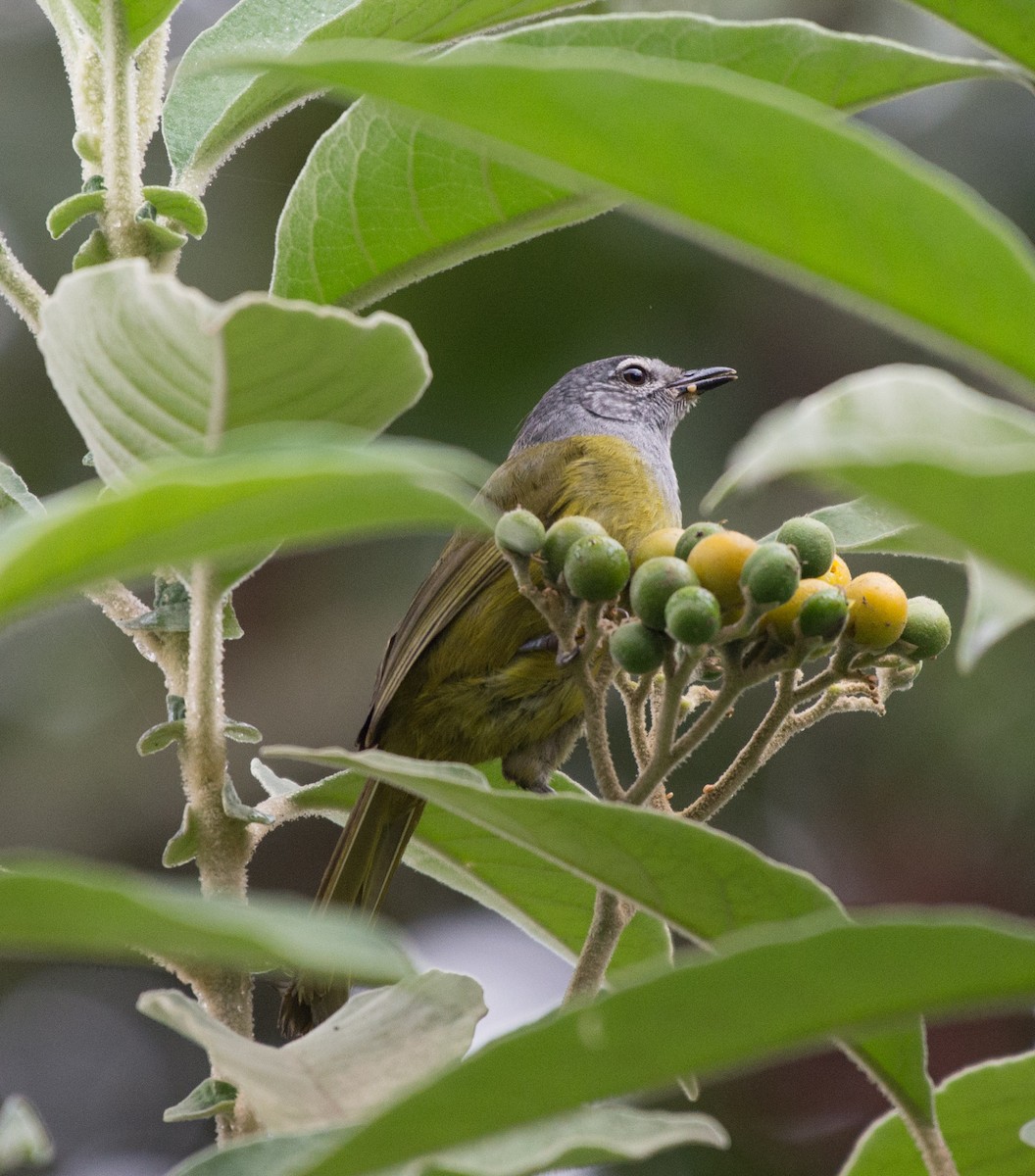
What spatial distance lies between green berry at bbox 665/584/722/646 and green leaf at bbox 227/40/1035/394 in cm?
47

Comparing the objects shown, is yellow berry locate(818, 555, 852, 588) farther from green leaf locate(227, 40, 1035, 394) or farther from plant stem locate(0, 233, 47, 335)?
plant stem locate(0, 233, 47, 335)

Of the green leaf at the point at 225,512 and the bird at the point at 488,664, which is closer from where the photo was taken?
the green leaf at the point at 225,512

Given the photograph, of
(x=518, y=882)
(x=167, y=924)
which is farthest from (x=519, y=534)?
(x=167, y=924)

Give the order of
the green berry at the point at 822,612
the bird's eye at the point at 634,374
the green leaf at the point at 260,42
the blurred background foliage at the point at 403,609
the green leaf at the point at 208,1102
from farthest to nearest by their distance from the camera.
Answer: the blurred background foliage at the point at 403,609 < the bird's eye at the point at 634,374 < the green leaf at the point at 260,42 < the green berry at the point at 822,612 < the green leaf at the point at 208,1102

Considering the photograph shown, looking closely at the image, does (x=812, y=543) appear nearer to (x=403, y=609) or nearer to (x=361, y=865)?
(x=361, y=865)

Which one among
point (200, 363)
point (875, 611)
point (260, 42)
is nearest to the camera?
point (200, 363)

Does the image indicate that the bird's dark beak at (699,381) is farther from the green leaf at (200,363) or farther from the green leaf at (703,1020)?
the green leaf at (703,1020)

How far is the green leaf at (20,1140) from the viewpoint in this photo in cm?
131

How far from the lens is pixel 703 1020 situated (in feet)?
3.34

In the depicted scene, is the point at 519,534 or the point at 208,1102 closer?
the point at 208,1102

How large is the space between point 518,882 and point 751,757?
527 millimetres

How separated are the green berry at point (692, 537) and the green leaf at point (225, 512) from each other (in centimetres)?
79

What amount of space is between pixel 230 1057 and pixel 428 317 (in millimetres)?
4820

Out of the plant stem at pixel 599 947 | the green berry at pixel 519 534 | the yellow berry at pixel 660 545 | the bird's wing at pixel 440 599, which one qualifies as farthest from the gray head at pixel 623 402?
the plant stem at pixel 599 947
